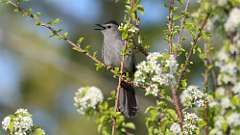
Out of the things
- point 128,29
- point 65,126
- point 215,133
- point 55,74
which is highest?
point 55,74

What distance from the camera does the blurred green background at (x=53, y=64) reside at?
17406 millimetres

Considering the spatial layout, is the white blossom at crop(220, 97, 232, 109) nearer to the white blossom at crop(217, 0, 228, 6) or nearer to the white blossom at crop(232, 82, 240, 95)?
the white blossom at crop(232, 82, 240, 95)

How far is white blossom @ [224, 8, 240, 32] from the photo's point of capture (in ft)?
8.41

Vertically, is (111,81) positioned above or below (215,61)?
above

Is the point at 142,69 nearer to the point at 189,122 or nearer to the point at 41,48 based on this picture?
the point at 189,122

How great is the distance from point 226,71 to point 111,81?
46.8ft

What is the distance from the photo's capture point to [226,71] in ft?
8.47

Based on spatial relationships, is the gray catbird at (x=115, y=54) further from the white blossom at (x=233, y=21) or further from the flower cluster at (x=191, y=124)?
the white blossom at (x=233, y=21)

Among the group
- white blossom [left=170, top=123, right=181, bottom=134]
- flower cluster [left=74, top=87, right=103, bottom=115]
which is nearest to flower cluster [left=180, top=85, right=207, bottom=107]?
white blossom [left=170, top=123, right=181, bottom=134]

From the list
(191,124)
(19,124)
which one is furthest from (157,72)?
(19,124)

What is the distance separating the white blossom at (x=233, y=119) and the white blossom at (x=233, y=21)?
29cm

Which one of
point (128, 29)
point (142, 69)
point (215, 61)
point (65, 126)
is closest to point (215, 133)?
point (215, 61)

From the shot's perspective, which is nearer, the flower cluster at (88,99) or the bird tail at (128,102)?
the flower cluster at (88,99)

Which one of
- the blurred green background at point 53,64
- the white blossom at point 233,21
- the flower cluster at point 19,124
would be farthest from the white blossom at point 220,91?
the blurred green background at point 53,64
